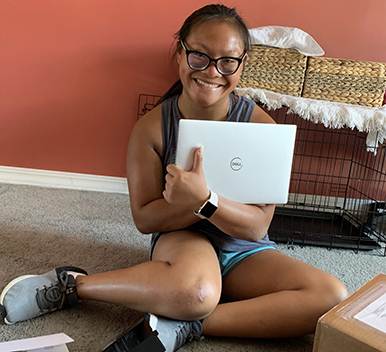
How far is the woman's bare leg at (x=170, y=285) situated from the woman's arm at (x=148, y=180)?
0.23 ft

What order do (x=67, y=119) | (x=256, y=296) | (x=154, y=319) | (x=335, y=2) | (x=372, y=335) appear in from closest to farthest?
(x=372, y=335) → (x=154, y=319) → (x=256, y=296) → (x=335, y=2) → (x=67, y=119)

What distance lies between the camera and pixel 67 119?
6.79 ft

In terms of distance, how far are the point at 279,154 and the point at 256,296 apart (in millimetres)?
376

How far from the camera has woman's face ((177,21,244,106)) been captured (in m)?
0.94

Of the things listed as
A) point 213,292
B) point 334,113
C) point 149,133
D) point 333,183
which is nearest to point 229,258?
point 213,292

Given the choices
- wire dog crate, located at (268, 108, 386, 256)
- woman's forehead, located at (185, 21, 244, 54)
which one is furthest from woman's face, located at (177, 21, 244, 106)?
wire dog crate, located at (268, 108, 386, 256)

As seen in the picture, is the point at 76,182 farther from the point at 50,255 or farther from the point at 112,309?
the point at 112,309

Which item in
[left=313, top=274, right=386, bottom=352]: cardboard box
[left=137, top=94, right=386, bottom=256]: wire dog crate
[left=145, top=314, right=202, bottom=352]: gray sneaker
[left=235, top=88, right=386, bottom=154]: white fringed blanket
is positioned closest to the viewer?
[left=313, top=274, right=386, bottom=352]: cardboard box

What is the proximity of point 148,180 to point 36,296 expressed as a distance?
0.40 metres

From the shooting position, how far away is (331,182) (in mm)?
2115

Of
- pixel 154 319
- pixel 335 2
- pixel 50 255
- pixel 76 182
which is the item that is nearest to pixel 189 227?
pixel 154 319

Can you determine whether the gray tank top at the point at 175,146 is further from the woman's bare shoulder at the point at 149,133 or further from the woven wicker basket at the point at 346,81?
the woven wicker basket at the point at 346,81

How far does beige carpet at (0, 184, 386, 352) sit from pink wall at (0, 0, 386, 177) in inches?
9.4

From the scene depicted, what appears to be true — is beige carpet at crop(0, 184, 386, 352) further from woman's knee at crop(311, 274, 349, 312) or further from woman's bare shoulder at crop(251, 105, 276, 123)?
woman's bare shoulder at crop(251, 105, 276, 123)
